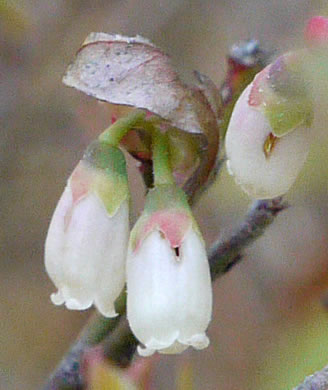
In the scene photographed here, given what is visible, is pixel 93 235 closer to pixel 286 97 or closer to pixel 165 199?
pixel 165 199

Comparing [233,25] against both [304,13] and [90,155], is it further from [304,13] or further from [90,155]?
[90,155]

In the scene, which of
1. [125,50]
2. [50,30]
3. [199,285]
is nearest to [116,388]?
[199,285]

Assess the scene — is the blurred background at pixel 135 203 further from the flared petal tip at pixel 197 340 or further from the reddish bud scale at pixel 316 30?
the reddish bud scale at pixel 316 30

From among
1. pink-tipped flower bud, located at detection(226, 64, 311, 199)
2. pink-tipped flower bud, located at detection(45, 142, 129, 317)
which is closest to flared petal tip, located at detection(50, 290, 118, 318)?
pink-tipped flower bud, located at detection(45, 142, 129, 317)

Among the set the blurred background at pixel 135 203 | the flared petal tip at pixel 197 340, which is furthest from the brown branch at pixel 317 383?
the blurred background at pixel 135 203

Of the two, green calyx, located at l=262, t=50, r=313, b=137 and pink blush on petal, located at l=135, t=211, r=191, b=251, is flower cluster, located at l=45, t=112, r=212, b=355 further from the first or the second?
green calyx, located at l=262, t=50, r=313, b=137

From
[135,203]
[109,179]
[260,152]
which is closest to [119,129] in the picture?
[109,179]

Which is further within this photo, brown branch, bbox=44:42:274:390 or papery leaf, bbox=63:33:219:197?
brown branch, bbox=44:42:274:390
